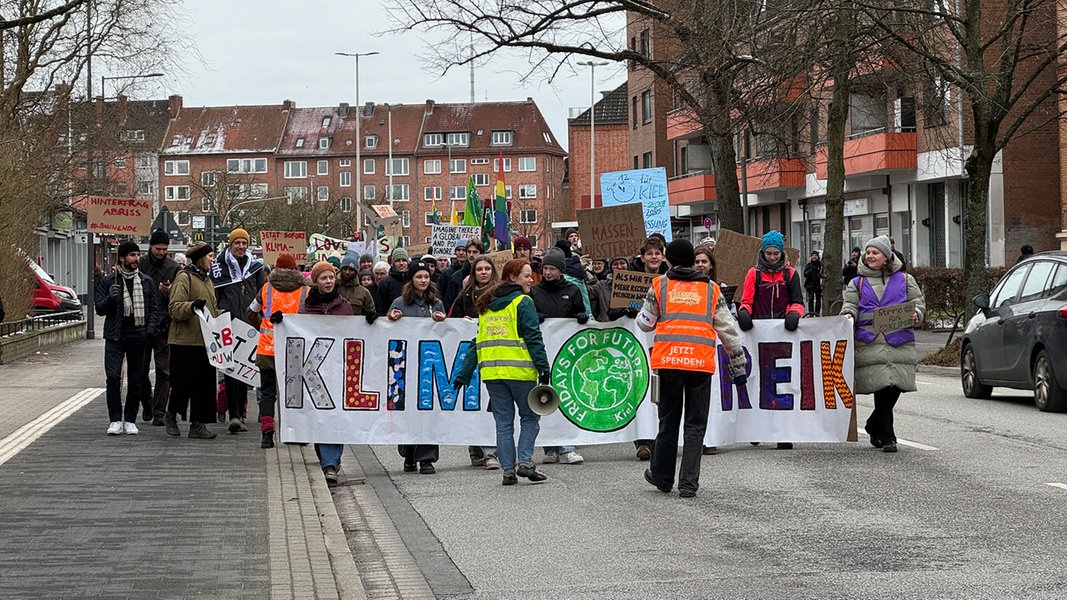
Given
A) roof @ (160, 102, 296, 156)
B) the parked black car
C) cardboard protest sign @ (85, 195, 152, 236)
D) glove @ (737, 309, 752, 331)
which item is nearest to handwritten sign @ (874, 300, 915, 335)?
glove @ (737, 309, 752, 331)

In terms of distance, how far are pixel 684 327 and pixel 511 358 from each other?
5.11ft

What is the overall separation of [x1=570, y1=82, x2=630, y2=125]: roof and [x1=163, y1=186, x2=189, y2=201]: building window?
48.2 m

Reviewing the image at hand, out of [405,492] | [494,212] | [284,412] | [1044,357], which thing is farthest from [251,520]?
[494,212]

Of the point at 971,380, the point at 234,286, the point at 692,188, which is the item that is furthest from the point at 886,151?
the point at 234,286

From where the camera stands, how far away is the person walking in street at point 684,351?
10.3 meters

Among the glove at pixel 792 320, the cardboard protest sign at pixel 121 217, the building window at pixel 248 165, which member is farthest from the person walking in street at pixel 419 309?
the building window at pixel 248 165

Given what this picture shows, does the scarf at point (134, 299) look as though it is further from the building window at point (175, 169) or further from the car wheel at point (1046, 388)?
the building window at point (175, 169)

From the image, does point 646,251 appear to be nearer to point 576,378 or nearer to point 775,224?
point 576,378

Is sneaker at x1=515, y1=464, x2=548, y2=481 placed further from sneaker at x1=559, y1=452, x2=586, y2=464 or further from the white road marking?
the white road marking

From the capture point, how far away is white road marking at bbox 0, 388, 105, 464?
13406mm

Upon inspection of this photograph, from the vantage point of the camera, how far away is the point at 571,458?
12797 millimetres

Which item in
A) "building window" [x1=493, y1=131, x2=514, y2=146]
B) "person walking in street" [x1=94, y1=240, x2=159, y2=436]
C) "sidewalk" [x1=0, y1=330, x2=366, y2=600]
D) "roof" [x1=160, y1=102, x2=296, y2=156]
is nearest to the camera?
"sidewalk" [x1=0, y1=330, x2=366, y2=600]

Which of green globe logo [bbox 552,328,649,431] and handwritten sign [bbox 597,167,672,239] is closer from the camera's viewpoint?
green globe logo [bbox 552,328,649,431]

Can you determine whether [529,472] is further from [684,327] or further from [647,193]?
[647,193]
